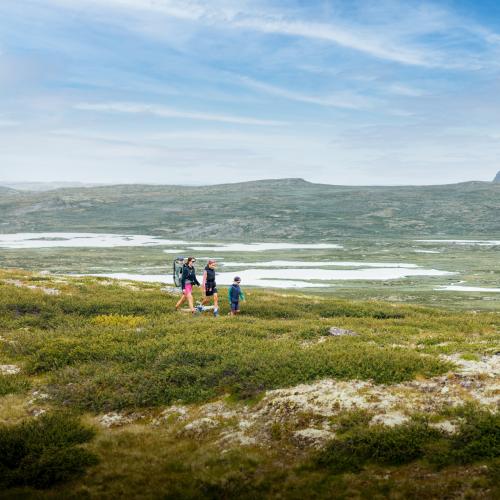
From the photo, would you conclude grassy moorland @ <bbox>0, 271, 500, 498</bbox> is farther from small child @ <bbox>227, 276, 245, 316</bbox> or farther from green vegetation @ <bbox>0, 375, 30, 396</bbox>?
small child @ <bbox>227, 276, 245, 316</bbox>

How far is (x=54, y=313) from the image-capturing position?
29844 millimetres

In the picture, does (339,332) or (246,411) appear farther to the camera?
(339,332)

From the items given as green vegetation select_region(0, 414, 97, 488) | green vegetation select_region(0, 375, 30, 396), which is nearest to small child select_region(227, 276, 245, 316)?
green vegetation select_region(0, 375, 30, 396)

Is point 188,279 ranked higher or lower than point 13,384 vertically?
higher

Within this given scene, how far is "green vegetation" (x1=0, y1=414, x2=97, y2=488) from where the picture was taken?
13.1 m

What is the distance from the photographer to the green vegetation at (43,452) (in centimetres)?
1313

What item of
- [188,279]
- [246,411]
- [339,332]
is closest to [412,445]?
[246,411]

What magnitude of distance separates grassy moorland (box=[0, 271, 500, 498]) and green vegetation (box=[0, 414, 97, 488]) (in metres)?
0.04

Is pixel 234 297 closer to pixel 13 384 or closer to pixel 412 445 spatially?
pixel 13 384

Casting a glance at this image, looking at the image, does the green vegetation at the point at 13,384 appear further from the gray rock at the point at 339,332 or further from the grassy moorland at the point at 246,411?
the gray rock at the point at 339,332

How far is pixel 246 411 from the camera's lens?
16.4 meters

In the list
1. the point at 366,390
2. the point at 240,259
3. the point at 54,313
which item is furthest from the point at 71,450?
the point at 240,259

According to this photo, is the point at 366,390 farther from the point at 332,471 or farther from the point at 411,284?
the point at 411,284

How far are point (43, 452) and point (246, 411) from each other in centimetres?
577
